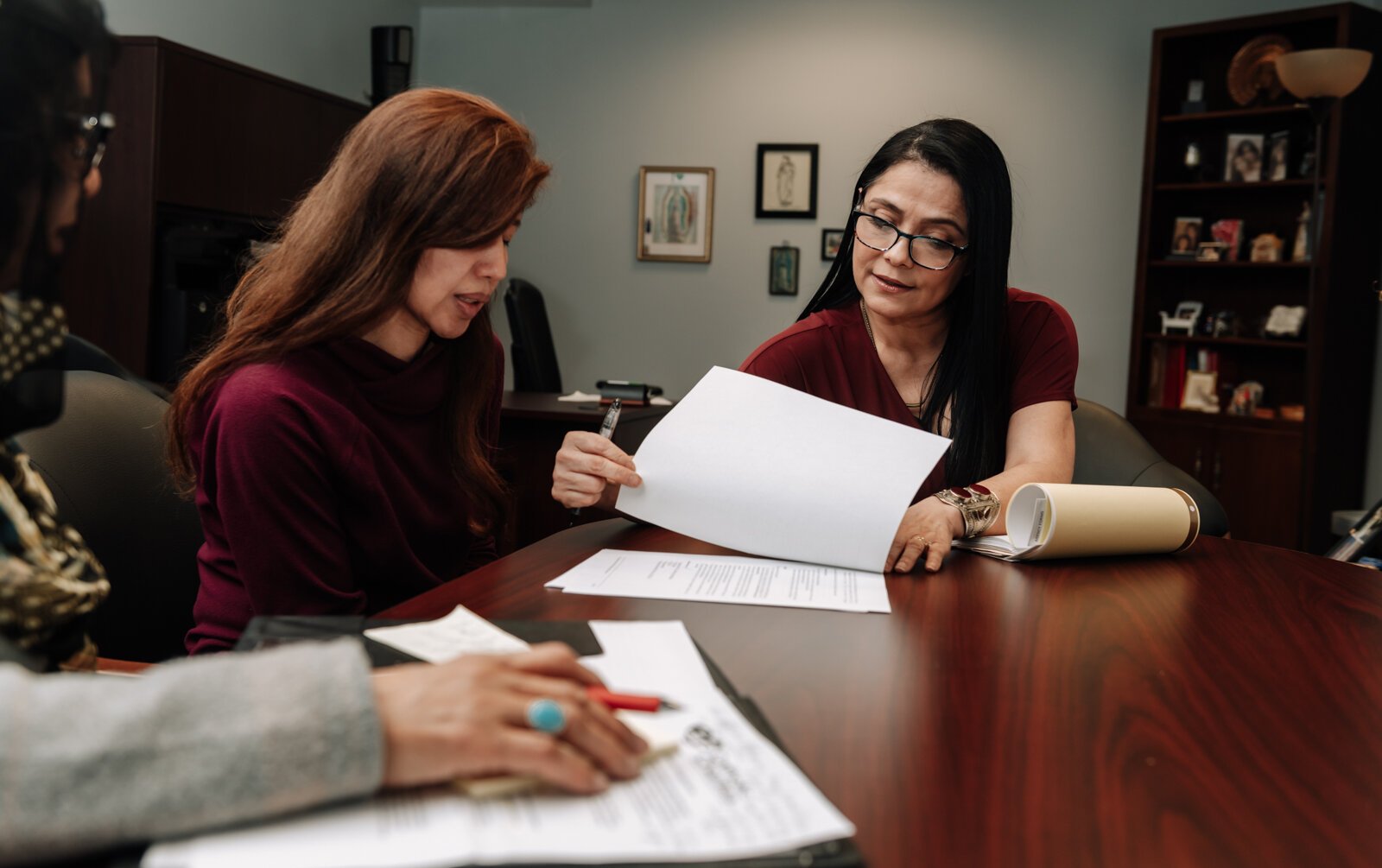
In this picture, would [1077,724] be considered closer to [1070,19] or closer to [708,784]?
[708,784]

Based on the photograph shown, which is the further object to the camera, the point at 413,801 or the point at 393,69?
the point at 393,69

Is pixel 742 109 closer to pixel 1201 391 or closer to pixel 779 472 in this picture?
pixel 1201 391

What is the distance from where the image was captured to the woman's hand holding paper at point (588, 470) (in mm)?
1314

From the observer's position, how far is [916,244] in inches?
67.6

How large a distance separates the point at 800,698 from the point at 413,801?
33 cm

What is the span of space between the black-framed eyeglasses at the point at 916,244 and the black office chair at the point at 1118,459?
0.60 metres

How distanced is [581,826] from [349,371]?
92 centimetres

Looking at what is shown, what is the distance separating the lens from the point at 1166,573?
1.31m

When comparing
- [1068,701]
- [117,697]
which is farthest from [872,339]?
[117,697]

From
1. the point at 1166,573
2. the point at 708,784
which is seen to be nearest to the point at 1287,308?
the point at 1166,573

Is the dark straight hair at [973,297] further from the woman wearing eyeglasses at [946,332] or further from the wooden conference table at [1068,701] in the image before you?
the wooden conference table at [1068,701]

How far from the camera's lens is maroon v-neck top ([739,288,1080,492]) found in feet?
5.93

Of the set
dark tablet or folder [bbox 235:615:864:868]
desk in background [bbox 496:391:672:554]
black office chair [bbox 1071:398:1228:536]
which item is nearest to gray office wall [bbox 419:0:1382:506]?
desk in background [bbox 496:391:672:554]

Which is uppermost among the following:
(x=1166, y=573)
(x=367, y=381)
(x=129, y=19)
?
(x=129, y=19)
